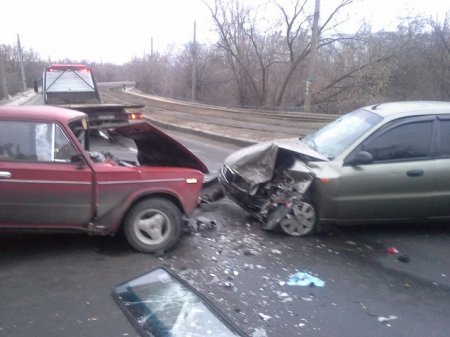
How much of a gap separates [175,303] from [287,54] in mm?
40070

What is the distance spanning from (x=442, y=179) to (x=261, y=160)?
2.23 metres

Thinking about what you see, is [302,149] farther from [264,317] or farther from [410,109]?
[264,317]

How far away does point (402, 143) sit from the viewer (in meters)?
5.80

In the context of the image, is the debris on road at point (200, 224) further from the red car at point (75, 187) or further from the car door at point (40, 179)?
the car door at point (40, 179)

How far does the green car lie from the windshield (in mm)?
21

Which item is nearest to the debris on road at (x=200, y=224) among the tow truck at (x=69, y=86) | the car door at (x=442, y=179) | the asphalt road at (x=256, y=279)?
the asphalt road at (x=256, y=279)

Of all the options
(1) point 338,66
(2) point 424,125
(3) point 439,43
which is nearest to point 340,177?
(2) point 424,125

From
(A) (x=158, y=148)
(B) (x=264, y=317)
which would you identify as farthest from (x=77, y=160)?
(B) (x=264, y=317)

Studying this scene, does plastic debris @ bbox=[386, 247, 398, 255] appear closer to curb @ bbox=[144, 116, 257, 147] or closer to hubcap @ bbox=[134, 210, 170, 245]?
hubcap @ bbox=[134, 210, 170, 245]

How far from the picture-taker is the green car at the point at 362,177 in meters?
5.59

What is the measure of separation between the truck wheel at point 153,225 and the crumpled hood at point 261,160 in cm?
139

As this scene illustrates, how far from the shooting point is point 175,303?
3.83 m

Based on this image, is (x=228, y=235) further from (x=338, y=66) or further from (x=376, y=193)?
(x=338, y=66)

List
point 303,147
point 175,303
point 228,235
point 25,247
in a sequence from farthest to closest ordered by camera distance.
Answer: point 303,147
point 228,235
point 25,247
point 175,303
